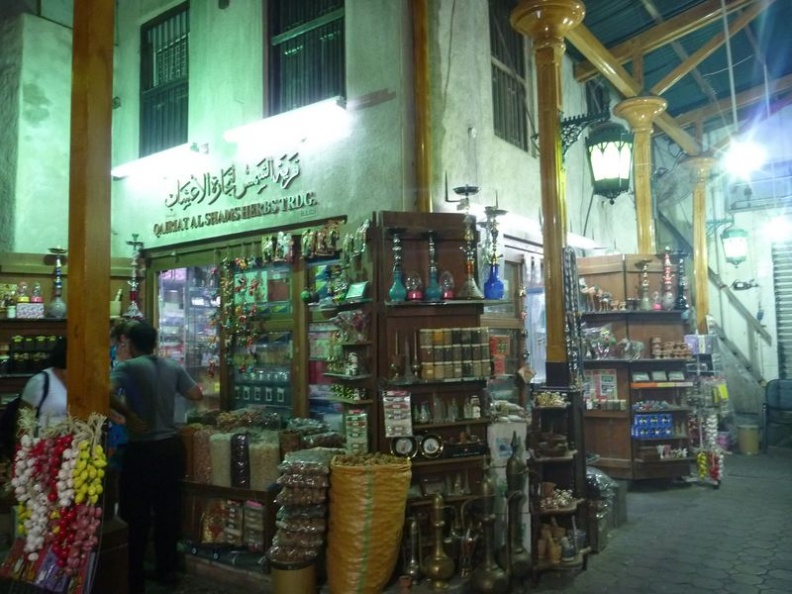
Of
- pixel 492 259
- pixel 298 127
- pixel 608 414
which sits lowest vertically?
pixel 608 414

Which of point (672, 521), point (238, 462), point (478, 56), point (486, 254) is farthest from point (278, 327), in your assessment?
point (672, 521)

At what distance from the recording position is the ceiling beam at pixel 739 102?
1069 centimetres

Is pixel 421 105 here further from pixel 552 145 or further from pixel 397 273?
pixel 397 273

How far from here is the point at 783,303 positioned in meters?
11.6

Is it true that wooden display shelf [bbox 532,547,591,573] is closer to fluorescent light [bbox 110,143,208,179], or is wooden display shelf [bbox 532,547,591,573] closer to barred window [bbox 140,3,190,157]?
fluorescent light [bbox 110,143,208,179]

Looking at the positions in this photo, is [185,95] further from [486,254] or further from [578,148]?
[578,148]

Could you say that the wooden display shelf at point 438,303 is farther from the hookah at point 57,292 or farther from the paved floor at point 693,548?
the hookah at point 57,292

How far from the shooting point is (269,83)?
711cm

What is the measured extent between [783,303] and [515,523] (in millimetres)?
9887

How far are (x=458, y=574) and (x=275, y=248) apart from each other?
3943 mm

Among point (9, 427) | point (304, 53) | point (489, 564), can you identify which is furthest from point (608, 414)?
point (9, 427)

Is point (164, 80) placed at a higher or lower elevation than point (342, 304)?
higher

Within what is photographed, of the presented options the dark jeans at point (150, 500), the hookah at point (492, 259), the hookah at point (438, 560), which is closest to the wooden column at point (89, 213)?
the dark jeans at point (150, 500)

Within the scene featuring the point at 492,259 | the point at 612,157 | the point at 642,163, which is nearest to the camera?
the point at 492,259
